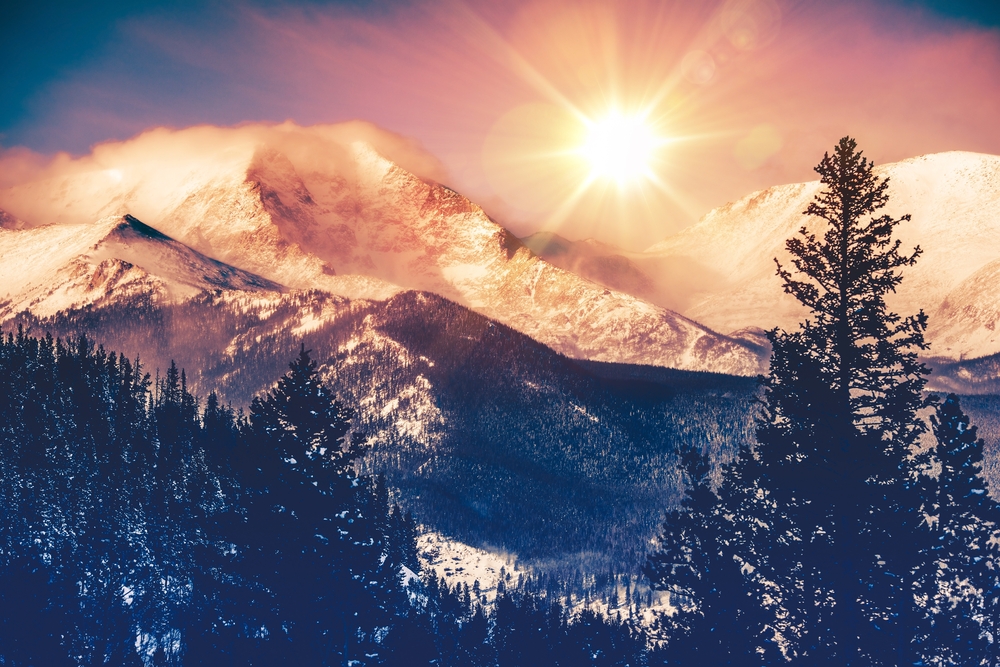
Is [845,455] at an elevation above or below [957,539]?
below

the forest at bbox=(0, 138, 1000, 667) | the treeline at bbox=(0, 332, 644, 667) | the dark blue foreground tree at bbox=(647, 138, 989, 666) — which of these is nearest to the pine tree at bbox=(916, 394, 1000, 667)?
the forest at bbox=(0, 138, 1000, 667)

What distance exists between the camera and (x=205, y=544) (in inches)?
2950

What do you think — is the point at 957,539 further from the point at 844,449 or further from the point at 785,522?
the point at 844,449

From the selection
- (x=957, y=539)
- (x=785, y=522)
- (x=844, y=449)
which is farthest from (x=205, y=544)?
(x=844, y=449)

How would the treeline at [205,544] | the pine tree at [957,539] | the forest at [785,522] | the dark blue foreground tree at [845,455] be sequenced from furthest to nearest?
the treeline at [205,544] < the pine tree at [957,539] < the forest at [785,522] < the dark blue foreground tree at [845,455]

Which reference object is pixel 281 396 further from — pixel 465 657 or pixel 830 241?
pixel 465 657

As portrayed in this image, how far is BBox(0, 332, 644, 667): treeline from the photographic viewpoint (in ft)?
129

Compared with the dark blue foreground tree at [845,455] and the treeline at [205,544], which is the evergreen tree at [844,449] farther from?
the treeline at [205,544]

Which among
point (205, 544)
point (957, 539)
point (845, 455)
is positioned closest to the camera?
point (845, 455)

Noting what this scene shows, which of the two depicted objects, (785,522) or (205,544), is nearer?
(785,522)

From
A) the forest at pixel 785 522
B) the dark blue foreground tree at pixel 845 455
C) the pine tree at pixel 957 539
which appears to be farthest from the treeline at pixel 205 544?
the pine tree at pixel 957 539

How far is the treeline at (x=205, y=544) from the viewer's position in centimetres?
3941

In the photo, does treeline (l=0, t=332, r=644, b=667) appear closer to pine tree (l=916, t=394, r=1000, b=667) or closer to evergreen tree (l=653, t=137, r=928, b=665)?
evergreen tree (l=653, t=137, r=928, b=665)

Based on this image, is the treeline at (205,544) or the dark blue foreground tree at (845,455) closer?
the dark blue foreground tree at (845,455)
